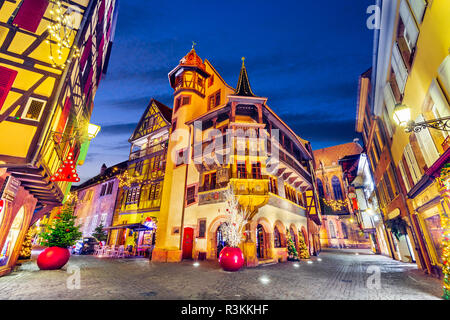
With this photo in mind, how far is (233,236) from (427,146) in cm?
938

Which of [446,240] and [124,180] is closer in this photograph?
[446,240]

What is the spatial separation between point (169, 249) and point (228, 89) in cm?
1462

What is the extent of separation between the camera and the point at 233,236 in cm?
1111

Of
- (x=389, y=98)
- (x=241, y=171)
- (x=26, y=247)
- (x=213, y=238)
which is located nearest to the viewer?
(x=389, y=98)

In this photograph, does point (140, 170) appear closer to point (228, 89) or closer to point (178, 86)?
point (178, 86)

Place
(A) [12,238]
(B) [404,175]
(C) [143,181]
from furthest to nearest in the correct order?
1. (C) [143,181]
2. (B) [404,175]
3. (A) [12,238]

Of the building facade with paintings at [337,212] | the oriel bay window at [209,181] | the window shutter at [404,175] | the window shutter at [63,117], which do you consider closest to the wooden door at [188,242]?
the oriel bay window at [209,181]

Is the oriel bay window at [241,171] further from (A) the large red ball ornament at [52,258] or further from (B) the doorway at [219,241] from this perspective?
(A) the large red ball ornament at [52,258]

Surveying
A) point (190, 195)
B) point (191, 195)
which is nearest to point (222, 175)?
point (191, 195)

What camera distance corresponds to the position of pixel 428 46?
543 centimetres

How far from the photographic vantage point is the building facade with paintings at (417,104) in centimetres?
514

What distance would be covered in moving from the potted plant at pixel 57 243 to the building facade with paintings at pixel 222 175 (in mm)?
6290

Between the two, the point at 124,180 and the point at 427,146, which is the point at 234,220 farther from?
the point at 124,180
